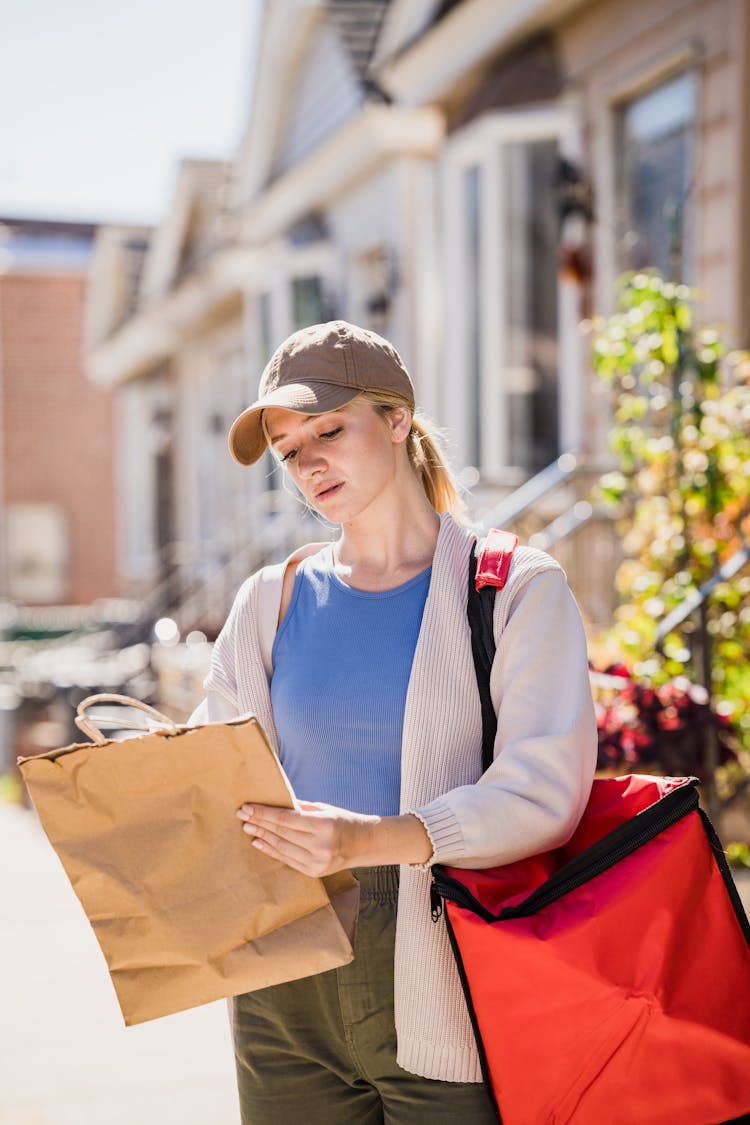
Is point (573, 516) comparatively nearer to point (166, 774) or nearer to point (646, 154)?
point (646, 154)

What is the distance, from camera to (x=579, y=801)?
1.72 meters

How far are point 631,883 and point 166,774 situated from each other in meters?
0.59

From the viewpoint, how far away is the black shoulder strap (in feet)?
5.96

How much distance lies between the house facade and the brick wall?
10.8 meters

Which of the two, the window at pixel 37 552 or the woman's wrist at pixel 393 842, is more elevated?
the woman's wrist at pixel 393 842

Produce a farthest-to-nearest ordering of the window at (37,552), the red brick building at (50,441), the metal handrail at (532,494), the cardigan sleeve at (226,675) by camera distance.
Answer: the red brick building at (50,441), the window at (37,552), the metal handrail at (532,494), the cardigan sleeve at (226,675)

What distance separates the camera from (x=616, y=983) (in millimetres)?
1583

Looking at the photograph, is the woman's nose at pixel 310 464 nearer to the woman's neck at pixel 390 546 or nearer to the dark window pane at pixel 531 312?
the woman's neck at pixel 390 546

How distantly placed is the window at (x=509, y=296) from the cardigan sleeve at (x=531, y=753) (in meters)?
5.85

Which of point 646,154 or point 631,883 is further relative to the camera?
point 646,154

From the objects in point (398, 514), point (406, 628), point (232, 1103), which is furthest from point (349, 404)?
point (232, 1103)

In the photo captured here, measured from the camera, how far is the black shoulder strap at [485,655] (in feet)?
5.96

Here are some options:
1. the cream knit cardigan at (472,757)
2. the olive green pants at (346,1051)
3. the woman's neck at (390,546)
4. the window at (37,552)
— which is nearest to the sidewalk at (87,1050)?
the olive green pants at (346,1051)

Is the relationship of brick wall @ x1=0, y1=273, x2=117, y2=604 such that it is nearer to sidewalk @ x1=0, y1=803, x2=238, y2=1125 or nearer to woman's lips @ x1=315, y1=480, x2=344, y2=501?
sidewalk @ x1=0, y1=803, x2=238, y2=1125
